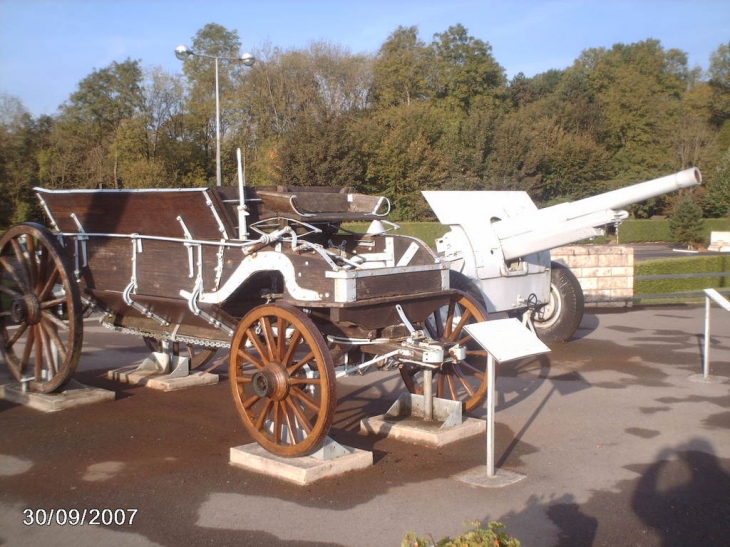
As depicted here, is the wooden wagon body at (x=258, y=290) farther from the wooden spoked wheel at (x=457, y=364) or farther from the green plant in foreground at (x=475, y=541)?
the green plant in foreground at (x=475, y=541)

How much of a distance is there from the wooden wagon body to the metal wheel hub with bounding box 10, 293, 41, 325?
1 centimetres

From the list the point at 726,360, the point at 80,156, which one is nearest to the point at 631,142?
the point at 80,156

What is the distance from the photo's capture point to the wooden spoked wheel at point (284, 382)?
517 cm

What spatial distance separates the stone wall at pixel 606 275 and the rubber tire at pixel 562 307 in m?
3.78

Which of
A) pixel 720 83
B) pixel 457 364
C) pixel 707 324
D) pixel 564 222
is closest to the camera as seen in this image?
pixel 457 364

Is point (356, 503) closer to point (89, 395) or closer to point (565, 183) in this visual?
point (89, 395)

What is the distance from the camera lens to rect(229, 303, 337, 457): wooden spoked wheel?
203 inches

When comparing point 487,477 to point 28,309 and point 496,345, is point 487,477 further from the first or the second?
point 28,309

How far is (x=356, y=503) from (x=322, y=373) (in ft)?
2.80

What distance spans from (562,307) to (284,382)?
6.58m

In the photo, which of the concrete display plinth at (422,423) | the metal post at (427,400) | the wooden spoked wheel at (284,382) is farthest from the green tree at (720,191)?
the wooden spoked wheel at (284,382)

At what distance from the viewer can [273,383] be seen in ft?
18.1

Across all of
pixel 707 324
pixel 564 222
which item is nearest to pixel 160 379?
pixel 564 222

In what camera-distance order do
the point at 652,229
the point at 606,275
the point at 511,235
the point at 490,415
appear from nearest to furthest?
the point at 490,415 → the point at 511,235 → the point at 606,275 → the point at 652,229
